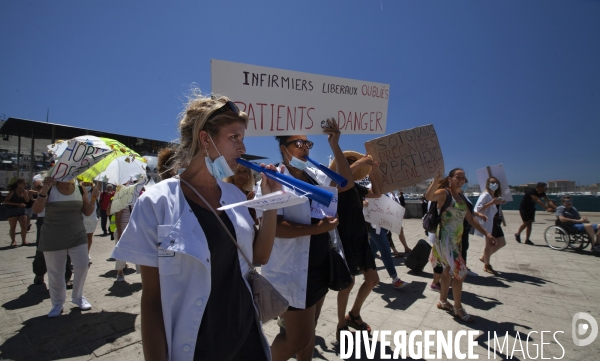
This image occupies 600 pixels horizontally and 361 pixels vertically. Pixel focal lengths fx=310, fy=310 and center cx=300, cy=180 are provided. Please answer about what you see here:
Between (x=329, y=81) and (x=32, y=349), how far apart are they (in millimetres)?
4143

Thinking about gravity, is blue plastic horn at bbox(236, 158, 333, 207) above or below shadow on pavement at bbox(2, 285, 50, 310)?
Result: above

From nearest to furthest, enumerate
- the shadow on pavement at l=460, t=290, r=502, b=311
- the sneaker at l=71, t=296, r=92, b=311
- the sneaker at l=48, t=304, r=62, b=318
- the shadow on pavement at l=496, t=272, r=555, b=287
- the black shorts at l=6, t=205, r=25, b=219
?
1. the sneaker at l=48, t=304, r=62, b=318
2. the sneaker at l=71, t=296, r=92, b=311
3. the shadow on pavement at l=460, t=290, r=502, b=311
4. the shadow on pavement at l=496, t=272, r=555, b=287
5. the black shorts at l=6, t=205, r=25, b=219

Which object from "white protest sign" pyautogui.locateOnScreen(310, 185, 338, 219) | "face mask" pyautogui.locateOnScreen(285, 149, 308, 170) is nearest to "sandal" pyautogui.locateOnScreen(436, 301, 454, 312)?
"white protest sign" pyautogui.locateOnScreen(310, 185, 338, 219)

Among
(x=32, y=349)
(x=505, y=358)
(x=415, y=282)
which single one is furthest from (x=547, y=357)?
(x=32, y=349)

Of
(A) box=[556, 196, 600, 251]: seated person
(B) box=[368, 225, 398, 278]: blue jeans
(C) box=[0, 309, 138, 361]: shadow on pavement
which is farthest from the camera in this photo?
(A) box=[556, 196, 600, 251]: seated person

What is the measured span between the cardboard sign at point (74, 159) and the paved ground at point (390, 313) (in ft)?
6.19

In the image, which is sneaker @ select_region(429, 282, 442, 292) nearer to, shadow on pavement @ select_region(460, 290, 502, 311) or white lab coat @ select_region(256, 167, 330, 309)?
shadow on pavement @ select_region(460, 290, 502, 311)

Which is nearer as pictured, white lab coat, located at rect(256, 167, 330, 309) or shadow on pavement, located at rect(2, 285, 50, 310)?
white lab coat, located at rect(256, 167, 330, 309)

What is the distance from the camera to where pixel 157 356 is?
1211 millimetres

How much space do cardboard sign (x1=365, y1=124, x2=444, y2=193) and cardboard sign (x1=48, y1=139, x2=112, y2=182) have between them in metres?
3.50

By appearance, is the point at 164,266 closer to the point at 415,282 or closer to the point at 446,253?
the point at 446,253

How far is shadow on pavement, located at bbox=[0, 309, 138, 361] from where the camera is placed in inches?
128

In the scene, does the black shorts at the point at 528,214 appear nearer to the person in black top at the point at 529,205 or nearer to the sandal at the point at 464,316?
the person in black top at the point at 529,205

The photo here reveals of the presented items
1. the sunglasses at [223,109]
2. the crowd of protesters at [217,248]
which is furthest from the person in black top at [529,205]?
the sunglasses at [223,109]
